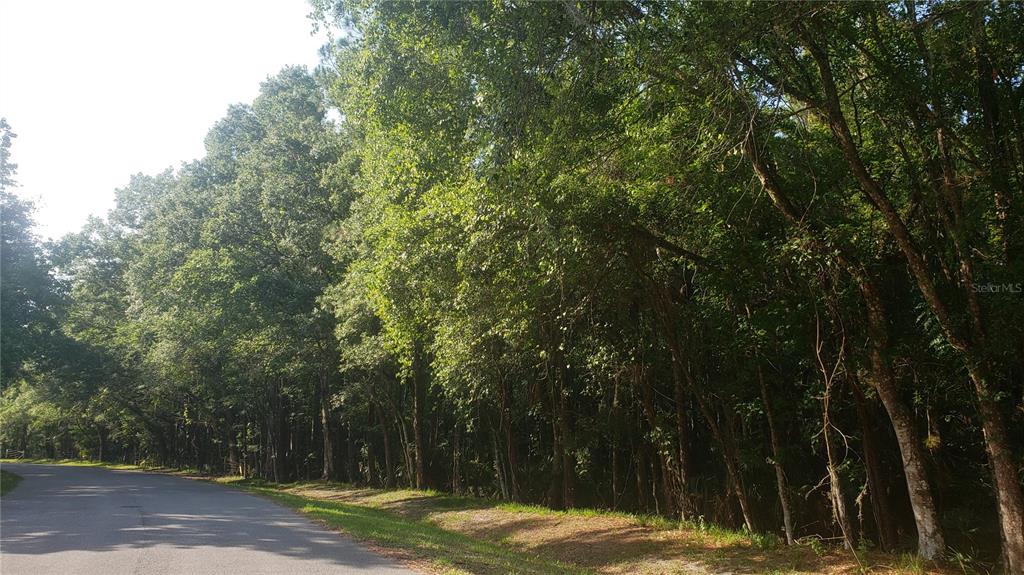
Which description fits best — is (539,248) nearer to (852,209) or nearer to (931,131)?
(852,209)

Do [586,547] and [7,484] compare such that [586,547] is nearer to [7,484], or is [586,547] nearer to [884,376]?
[884,376]

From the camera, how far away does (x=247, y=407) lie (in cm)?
4269

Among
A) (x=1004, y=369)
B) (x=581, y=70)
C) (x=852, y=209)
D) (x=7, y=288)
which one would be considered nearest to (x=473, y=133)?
(x=581, y=70)

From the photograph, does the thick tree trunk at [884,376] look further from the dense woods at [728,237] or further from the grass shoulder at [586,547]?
the grass shoulder at [586,547]
